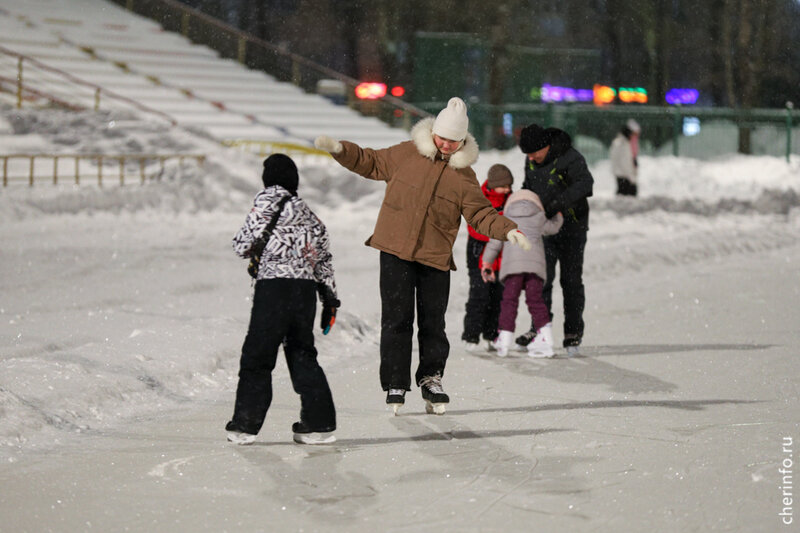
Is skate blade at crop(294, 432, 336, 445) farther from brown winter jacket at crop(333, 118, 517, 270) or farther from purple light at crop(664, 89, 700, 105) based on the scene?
purple light at crop(664, 89, 700, 105)

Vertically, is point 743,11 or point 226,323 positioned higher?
point 743,11

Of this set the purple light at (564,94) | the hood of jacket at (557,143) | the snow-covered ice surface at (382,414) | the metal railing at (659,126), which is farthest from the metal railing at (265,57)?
the hood of jacket at (557,143)

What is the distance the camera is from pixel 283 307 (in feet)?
18.7

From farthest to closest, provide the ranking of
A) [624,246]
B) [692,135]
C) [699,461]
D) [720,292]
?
[692,135]
[624,246]
[720,292]
[699,461]

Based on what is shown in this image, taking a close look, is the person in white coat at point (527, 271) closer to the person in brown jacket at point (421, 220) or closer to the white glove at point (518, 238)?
the person in brown jacket at point (421, 220)

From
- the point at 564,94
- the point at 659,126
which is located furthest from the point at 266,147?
the point at 564,94

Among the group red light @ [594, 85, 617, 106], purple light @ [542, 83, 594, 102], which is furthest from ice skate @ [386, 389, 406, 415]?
red light @ [594, 85, 617, 106]

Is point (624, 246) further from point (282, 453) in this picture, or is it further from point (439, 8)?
point (439, 8)

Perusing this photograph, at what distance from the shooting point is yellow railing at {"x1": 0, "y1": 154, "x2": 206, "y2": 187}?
20.2 metres

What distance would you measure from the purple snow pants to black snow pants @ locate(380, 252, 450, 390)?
1997mm

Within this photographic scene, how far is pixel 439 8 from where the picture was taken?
3362cm

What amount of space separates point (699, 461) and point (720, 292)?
284 inches

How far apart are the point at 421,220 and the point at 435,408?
1020 mm

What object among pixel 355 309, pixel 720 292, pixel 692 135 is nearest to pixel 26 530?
pixel 355 309
